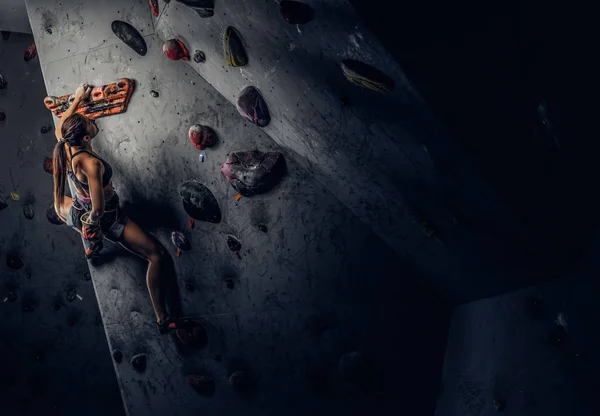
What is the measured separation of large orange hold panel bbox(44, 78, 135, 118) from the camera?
3385mm

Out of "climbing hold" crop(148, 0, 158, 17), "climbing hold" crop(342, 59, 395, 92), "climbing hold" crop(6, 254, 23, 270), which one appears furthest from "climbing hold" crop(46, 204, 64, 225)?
"climbing hold" crop(342, 59, 395, 92)

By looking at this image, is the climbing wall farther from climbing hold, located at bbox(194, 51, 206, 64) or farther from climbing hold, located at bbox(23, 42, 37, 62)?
climbing hold, located at bbox(23, 42, 37, 62)

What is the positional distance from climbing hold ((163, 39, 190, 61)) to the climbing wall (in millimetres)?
96

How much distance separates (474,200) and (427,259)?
73cm

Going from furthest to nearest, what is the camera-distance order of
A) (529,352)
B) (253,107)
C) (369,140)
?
(253,107), (369,140), (529,352)

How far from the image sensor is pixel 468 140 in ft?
6.64

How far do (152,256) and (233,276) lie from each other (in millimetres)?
518

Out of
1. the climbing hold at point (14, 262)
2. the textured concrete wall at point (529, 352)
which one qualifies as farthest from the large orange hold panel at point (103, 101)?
the textured concrete wall at point (529, 352)

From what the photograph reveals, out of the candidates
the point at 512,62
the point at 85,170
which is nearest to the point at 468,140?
the point at 512,62

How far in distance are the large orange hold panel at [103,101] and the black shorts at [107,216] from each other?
0.53m

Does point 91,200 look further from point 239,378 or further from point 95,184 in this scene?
point 239,378

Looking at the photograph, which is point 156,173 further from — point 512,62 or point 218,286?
point 512,62

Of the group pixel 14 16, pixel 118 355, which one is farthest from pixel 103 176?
pixel 14 16

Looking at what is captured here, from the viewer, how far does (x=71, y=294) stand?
4246 mm
